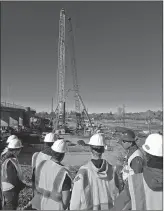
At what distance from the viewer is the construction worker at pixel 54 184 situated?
2.04 meters

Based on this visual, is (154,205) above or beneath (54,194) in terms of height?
above

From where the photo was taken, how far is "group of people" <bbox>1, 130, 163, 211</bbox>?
142cm

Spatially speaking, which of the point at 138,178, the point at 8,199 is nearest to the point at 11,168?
the point at 8,199

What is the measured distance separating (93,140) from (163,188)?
835 mm

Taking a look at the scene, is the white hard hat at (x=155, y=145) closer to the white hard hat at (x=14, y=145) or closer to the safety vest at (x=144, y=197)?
the safety vest at (x=144, y=197)

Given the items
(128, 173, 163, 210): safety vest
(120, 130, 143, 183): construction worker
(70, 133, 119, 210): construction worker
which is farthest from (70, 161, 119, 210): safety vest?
(120, 130, 143, 183): construction worker

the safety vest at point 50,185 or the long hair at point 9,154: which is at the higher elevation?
the long hair at point 9,154

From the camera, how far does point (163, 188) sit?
139 cm

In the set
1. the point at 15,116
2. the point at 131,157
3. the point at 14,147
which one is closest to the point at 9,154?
the point at 14,147

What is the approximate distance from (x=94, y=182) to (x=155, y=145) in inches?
27.0

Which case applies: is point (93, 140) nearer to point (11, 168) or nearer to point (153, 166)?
point (153, 166)

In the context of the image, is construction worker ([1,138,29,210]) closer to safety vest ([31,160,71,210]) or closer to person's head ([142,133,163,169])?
safety vest ([31,160,71,210])

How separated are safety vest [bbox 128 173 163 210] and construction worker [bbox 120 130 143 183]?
3.16 feet

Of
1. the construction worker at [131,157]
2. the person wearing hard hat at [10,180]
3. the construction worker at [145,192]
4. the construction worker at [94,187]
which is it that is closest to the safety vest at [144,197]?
the construction worker at [145,192]
